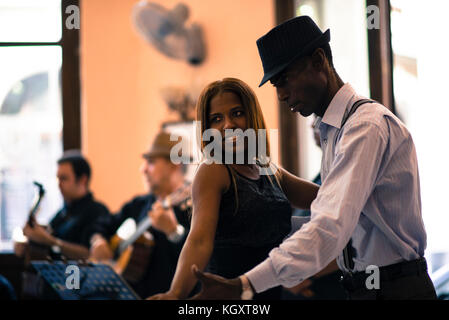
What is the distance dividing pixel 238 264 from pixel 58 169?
8.38ft

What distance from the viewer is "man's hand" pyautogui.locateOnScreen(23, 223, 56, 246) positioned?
3.54 m

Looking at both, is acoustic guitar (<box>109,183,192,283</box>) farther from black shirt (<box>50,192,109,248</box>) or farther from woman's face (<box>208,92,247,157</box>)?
woman's face (<box>208,92,247,157</box>)

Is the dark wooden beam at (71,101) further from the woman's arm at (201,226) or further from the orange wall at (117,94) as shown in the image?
the woman's arm at (201,226)

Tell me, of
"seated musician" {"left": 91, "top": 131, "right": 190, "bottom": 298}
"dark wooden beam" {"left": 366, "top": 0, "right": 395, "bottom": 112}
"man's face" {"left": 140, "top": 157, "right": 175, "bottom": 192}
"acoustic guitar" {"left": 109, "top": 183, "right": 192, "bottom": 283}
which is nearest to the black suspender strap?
"dark wooden beam" {"left": 366, "top": 0, "right": 395, "bottom": 112}

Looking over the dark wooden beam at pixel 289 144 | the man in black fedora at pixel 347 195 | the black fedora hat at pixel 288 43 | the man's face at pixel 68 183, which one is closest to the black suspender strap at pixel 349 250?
the man in black fedora at pixel 347 195

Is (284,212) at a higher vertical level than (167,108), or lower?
lower

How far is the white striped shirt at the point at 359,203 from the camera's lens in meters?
1.27

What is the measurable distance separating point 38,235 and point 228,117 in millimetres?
2314

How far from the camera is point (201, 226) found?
1.50m

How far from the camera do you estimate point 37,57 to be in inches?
191

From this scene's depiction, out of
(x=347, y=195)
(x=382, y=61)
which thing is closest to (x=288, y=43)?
(x=347, y=195)

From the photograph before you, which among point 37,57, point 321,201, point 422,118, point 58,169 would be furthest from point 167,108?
point 321,201

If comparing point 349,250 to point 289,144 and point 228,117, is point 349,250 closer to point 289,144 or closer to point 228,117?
point 228,117
